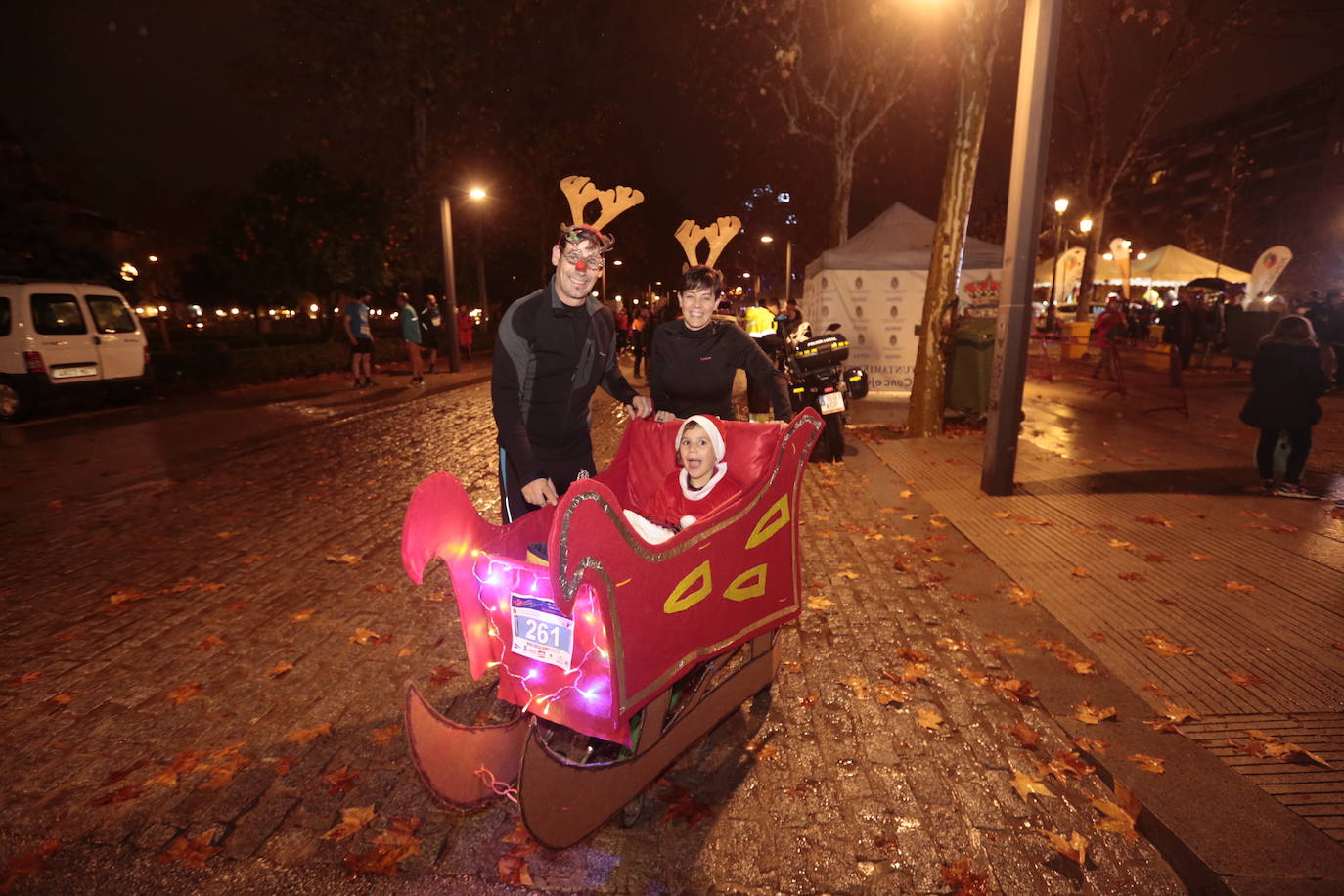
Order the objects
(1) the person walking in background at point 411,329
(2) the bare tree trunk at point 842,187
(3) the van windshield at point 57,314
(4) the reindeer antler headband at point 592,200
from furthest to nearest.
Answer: (2) the bare tree trunk at point 842,187
(1) the person walking in background at point 411,329
(3) the van windshield at point 57,314
(4) the reindeer antler headband at point 592,200

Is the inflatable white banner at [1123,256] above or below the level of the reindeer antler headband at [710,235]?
above

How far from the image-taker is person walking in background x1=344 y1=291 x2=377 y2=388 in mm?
15047

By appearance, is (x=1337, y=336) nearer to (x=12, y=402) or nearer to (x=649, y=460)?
(x=649, y=460)

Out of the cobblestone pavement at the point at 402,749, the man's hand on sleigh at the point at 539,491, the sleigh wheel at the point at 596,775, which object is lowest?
the cobblestone pavement at the point at 402,749

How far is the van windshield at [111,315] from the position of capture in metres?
12.7

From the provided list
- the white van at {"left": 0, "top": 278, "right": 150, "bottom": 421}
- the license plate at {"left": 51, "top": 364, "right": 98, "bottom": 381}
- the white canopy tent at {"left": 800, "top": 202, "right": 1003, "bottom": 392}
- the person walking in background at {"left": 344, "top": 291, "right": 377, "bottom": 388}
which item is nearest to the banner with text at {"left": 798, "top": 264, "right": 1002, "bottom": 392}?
the white canopy tent at {"left": 800, "top": 202, "right": 1003, "bottom": 392}

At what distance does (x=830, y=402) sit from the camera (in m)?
8.33

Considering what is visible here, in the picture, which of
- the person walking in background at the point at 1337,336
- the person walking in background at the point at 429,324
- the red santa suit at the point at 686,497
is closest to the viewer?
the red santa suit at the point at 686,497

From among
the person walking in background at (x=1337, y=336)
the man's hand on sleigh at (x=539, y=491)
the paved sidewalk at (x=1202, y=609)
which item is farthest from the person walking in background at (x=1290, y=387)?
the person walking in background at (x=1337, y=336)

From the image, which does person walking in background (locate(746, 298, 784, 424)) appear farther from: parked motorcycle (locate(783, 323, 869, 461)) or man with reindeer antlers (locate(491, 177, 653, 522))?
man with reindeer antlers (locate(491, 177, 653, 522))

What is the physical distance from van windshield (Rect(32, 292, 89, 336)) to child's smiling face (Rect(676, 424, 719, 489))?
13479 millimetres

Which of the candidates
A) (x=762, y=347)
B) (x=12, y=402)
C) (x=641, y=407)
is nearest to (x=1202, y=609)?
(x=641, y=407)

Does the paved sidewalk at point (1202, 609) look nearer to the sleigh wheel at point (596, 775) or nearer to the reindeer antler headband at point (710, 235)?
the sleigh wheel at point (596, 775)

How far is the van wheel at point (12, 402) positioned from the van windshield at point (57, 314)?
0.99 meters
